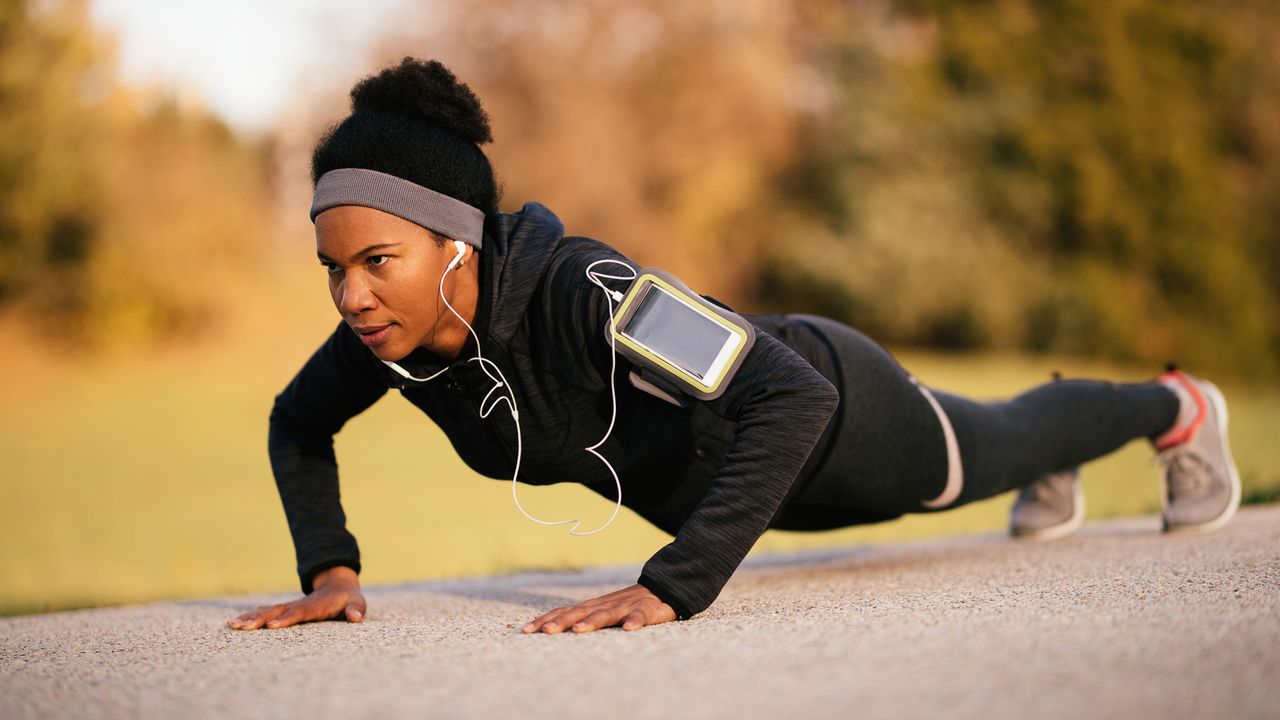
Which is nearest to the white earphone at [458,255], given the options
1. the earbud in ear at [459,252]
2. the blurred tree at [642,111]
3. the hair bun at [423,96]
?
the earbud in ear at [459,252]

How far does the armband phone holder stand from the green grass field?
8.17 feet

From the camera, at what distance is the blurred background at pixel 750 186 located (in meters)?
17.5

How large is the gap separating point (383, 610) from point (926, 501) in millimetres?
1527

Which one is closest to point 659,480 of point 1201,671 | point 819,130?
point 1201,671

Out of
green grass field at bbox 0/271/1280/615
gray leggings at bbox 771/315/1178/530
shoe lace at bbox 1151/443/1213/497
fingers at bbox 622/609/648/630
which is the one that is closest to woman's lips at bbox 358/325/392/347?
fingers at bbox 622/609/648/630

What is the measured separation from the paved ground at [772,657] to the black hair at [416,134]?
3.38 ft

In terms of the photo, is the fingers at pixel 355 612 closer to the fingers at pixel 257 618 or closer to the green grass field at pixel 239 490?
the fingers at pixel 257 618

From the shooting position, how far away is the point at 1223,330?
23172mm

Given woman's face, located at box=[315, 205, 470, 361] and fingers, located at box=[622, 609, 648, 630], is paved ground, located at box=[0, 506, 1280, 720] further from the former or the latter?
woman's face, located at box=[315, 205, 470, 361]

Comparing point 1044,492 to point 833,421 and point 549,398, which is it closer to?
point 833,421

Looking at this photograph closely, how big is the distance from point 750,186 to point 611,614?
21877 mm

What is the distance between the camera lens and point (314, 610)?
2732 mm

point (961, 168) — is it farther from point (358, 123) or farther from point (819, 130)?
point (358, 123)

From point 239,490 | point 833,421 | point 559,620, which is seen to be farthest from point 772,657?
point 239,490
